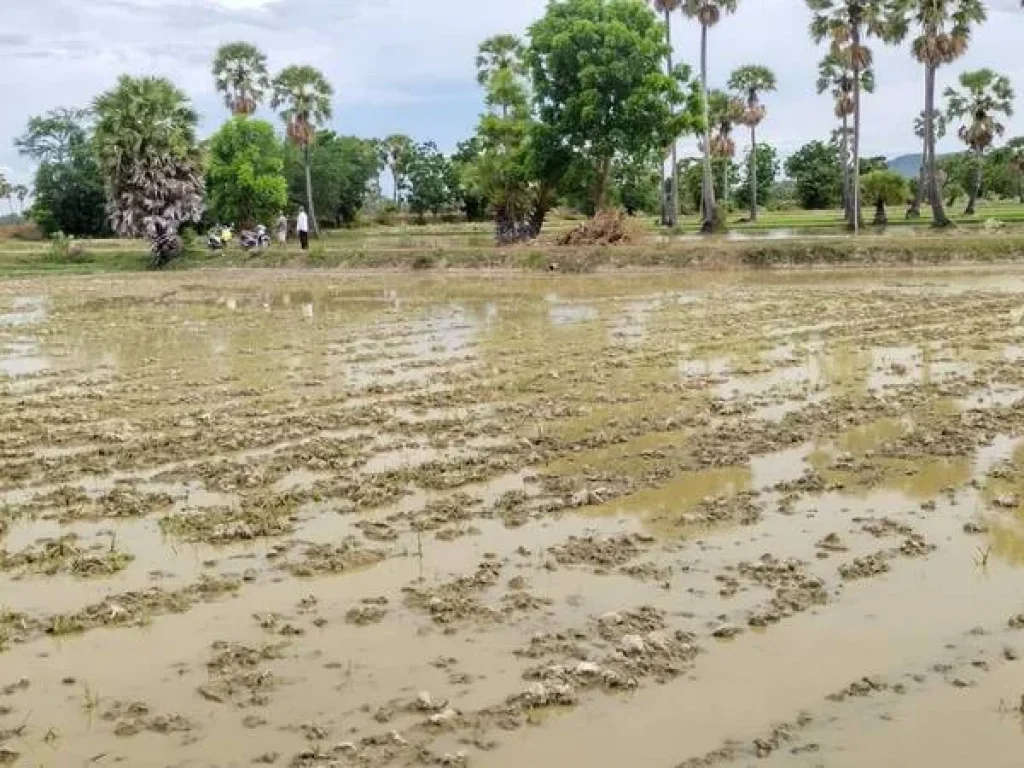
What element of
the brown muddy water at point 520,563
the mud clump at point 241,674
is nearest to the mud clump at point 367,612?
the brown muddy water at point 520,563

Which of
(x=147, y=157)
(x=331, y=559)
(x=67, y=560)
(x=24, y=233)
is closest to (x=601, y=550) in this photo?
(x=331, y=559)

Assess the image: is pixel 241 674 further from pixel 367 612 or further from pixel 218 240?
pixel 218 240

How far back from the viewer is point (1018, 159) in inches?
2960

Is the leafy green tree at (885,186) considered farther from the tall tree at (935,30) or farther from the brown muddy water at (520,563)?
the brown muddy water at (520,563)

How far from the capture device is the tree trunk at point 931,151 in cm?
4231

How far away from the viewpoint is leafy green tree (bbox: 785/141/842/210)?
254ft

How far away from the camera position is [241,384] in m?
13.9

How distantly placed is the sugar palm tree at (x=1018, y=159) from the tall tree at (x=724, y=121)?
19.1m

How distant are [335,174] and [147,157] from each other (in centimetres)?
2767

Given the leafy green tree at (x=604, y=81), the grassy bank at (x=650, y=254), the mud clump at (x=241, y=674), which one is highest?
the leafy green tree at (x=604, y=81)

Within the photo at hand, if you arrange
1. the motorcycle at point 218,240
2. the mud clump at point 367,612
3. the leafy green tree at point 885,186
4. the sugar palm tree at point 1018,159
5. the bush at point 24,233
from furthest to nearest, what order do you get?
1. the sugar palm tree at point 1018,159
2. the bush at point 24,233
3. the leafy green tree at point 885,186
4. the motorcycle at point 218,240
5. the mud clump at point 367,612

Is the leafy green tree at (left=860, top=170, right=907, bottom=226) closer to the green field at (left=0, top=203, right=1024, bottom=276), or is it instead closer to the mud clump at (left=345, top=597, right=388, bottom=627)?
the green field at (left=0, top=203, right=1024, bottom=276)

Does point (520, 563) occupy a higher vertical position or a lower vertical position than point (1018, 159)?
lower

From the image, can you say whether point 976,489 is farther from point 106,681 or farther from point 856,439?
point 106,681
